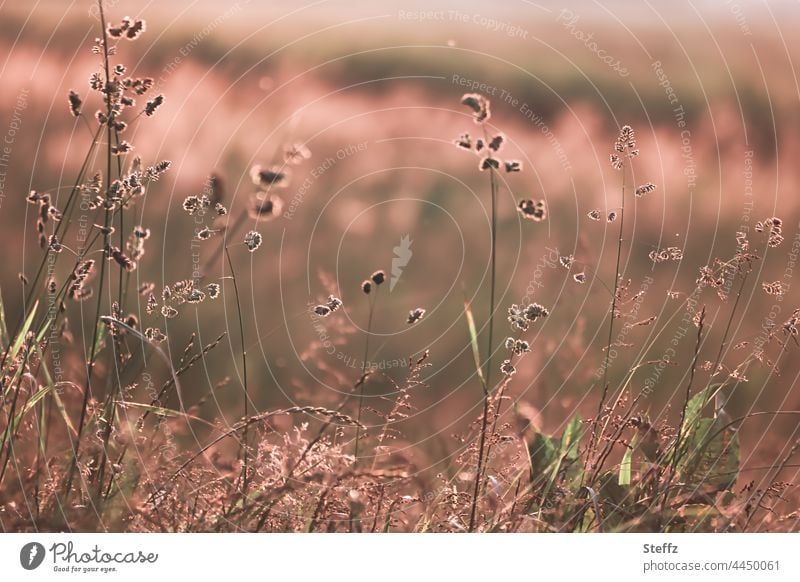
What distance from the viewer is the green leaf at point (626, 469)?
204 cm

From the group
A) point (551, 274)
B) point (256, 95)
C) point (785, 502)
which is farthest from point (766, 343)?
point (256, 95)

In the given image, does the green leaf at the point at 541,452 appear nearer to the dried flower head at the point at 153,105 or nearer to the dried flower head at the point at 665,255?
the dried flower head at the point at 665,255

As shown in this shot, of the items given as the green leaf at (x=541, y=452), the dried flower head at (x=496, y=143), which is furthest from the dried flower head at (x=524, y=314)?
the dried flower head at (x=496, y=143)

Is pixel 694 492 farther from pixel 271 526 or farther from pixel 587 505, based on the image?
pixel 271 526

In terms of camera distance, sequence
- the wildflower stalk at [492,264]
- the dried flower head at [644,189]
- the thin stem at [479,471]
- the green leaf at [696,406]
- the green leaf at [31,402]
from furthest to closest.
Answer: the dried flower head at [644,189], the wildflower stalk at [492,264], the green leaf at [696,406], the thin stem at [479,471], the green leaf at [31,402]

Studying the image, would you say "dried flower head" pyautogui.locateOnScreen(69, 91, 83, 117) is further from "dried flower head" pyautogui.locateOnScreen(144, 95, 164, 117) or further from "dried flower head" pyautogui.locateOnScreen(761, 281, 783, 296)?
"dried flower head" pyautogui.locateOnScreen(761, 281, 783, 296)

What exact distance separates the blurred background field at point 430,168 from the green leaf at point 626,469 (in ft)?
0.54

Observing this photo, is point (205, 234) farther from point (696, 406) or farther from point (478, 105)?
point (696, 406)

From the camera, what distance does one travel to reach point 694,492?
202 centimetres

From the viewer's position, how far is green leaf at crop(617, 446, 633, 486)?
2.04 m

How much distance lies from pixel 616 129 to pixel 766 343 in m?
0.63
